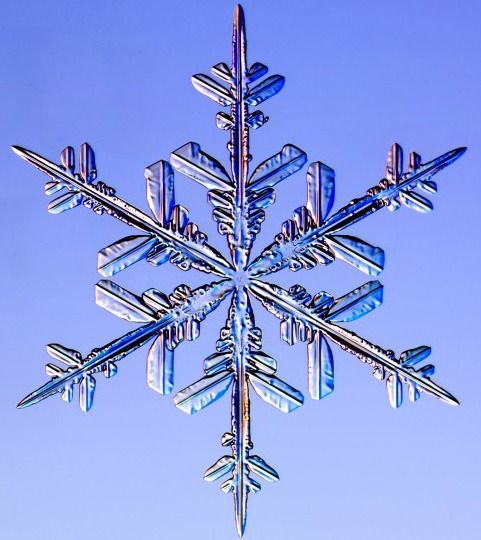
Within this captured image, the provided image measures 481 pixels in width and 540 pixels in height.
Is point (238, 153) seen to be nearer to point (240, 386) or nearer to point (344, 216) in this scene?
point (344, 216)

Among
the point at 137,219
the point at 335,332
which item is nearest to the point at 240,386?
the point at 335,332

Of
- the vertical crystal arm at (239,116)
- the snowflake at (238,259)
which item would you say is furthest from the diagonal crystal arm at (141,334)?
the vertical crystal arm at (239,116)

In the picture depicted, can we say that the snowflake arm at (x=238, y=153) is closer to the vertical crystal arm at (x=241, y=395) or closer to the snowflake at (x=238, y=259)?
the snowflake at (x=238, y=259)

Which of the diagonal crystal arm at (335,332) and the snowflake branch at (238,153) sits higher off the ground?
the snowflake branch at (238,153)

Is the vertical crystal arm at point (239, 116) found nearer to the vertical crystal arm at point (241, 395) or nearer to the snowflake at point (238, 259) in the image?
the snowflake at point (238, 259)

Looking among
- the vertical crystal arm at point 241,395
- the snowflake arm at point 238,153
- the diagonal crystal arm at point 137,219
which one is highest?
the snowflake arm at point 238,153

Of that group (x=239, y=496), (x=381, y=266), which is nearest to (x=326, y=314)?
(x=381, y=266)

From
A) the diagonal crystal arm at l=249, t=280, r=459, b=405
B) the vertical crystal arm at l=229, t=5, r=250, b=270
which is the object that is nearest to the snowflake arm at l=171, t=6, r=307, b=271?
the vertical crystal arm at l=229, t=5, r=250, b=270
